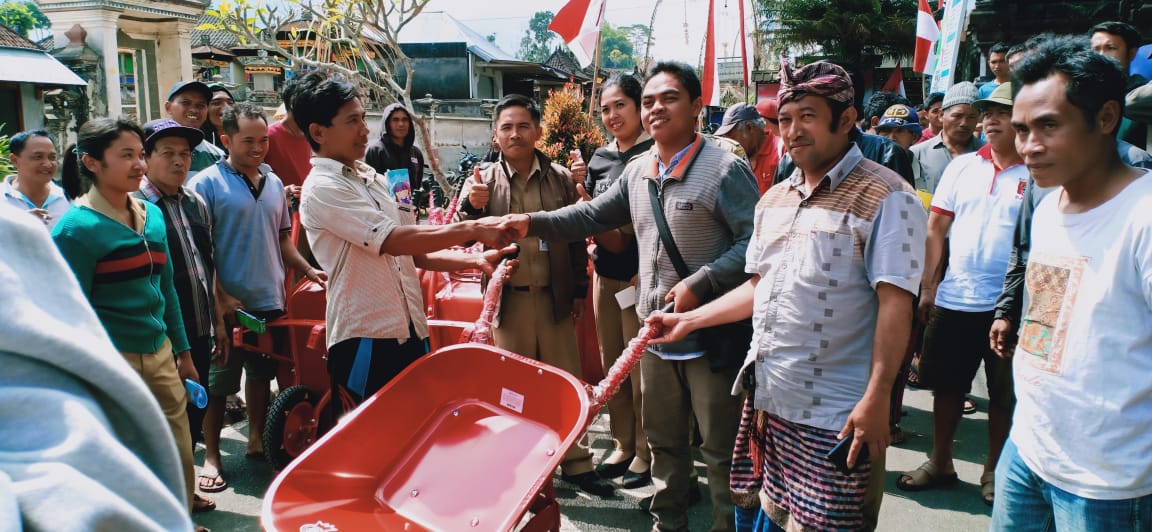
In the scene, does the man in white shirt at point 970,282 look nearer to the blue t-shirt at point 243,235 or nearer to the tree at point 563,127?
the blue t-shirt at point 243,235

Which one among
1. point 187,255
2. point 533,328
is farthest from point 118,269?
point 533,328

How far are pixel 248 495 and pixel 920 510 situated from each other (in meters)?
3.32

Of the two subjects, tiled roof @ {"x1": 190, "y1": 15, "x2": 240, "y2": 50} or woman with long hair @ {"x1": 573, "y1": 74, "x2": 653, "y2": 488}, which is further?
tiled roof @ {"x1": 190, "y1": 15, "x2": 240, "y2": 50}

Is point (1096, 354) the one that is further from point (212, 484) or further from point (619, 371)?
point (212, 484)

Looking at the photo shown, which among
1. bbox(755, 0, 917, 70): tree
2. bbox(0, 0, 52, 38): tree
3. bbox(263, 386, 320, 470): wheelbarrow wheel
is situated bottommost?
bbox(263, 386, 320, 470): wheelbarrow wheel

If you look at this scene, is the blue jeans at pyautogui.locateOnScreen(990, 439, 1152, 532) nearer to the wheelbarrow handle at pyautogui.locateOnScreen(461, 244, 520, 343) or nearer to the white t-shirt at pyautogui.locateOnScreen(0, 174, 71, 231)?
the wheelbarrow handle at pyautogui.locateOnScreen(461, 244, 520, 343)

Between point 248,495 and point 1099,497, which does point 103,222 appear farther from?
point 1099,497

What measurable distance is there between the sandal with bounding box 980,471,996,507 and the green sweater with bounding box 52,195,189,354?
373 cm

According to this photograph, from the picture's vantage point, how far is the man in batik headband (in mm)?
2023

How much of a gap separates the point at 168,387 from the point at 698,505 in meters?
2.40

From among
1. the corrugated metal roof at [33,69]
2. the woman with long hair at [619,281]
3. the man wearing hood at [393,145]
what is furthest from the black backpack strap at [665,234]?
the corrugated metal roof at [33,69]

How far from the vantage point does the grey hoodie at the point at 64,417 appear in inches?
26.1

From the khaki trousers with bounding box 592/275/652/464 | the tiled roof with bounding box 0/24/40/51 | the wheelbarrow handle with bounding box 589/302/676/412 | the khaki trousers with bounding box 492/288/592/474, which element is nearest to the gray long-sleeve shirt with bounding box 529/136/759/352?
the wheelbarrow handle with bounding box 589/302/676/412

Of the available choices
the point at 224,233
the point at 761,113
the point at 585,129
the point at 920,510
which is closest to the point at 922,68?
the point at 585,129
